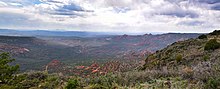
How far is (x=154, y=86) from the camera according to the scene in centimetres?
571

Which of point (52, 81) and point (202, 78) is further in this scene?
point (52, 81)

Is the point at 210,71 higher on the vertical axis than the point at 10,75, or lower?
higher

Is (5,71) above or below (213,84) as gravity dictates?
below

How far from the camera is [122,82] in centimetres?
677

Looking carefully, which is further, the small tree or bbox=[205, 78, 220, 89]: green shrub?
the small tree

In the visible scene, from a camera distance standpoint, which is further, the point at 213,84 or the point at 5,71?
the point at 5,71

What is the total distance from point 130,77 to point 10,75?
13.5 feet

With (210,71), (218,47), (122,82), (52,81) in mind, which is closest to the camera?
(210,71)

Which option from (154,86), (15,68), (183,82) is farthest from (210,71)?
(15,68)

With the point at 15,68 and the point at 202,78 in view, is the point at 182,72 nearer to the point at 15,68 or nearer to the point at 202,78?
the point at 202,78

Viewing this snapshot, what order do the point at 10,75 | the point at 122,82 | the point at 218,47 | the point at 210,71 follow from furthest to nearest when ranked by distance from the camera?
1. the point at 218,47
2. the point at 10,75
3. the point at 122,82
4. the point at 210,71

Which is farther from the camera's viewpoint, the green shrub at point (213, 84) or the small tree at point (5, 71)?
the small tree at point (5, 71)

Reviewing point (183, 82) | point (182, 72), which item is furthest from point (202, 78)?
point (182, 72)

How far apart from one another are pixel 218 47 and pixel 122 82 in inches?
500
